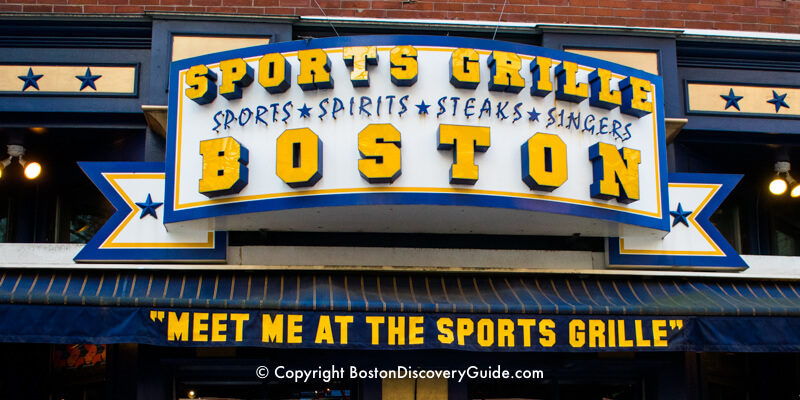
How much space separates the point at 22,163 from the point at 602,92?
8.34 meters

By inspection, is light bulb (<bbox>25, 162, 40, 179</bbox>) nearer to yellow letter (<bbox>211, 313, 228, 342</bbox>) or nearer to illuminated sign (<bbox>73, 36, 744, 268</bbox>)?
illuminated sign (<bbox>73, 36, 744, 268</bbox>)

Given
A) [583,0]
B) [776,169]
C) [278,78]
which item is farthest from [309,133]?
[776,169]

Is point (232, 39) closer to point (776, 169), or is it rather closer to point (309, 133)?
point (309, 133)

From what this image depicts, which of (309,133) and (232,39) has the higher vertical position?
(232,39)

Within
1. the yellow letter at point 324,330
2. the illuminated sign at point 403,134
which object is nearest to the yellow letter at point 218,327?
the yellow letter at point 324,330

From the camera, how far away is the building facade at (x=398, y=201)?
23.8 ft

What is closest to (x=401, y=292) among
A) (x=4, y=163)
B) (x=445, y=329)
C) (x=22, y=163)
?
(x=445, y=329)

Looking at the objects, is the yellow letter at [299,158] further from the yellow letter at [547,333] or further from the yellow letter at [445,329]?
the yellow letter at [547,333]

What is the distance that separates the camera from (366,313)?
7309 mm

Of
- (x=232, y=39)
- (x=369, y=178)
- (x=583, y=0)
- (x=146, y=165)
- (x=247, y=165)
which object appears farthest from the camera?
(x=583, y=0)

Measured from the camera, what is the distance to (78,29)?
361 inches

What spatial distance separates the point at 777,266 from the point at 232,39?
8.65 meters

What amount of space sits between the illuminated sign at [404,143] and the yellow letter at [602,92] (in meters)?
0.02

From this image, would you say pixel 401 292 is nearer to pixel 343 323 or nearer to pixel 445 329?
pixel 445 329
